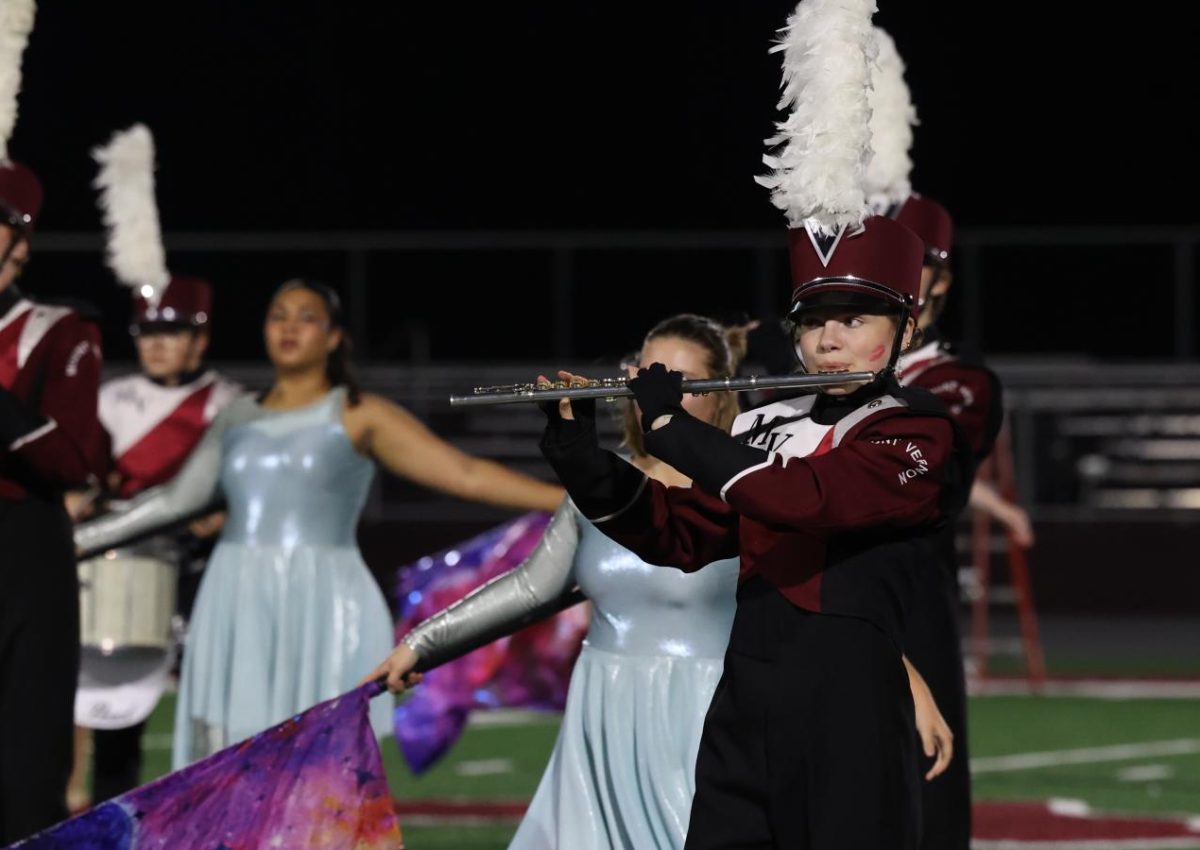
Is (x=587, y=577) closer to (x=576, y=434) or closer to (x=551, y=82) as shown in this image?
(x=576, y=434)

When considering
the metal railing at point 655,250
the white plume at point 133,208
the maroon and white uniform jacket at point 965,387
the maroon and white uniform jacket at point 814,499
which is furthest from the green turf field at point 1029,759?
the metal railing at point 655,250

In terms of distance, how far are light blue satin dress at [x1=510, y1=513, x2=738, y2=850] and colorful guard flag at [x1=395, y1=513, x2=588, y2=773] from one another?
2722mm

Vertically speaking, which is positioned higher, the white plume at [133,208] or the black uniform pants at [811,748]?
Result: the white plume at [133,208]

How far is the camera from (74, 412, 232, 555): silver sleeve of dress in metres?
6.03

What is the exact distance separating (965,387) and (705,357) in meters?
0.93

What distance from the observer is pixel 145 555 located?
7.57 m

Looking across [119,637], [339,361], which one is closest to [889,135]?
[339,361]

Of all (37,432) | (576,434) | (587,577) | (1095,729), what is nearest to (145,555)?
(37,432)

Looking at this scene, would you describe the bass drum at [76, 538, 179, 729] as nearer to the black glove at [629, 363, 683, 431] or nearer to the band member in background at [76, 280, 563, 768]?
the band member in background at [76, 280, 563, 768]

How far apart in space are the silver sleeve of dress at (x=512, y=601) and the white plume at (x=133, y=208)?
391 centimetres

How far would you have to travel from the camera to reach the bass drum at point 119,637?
24.5ft

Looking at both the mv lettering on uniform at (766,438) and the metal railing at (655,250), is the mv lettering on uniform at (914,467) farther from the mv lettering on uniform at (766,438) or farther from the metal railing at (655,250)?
the metal railing at (655,250)

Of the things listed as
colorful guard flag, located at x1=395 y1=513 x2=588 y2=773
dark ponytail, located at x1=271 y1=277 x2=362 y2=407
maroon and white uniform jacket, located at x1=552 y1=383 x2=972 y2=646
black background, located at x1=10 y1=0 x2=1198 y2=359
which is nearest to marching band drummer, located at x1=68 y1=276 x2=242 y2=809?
colorful guard flag, located at x1=395 y1=513 x2=588 y2=773

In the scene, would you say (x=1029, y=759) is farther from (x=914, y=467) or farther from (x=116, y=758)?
(x=914, y=467)
